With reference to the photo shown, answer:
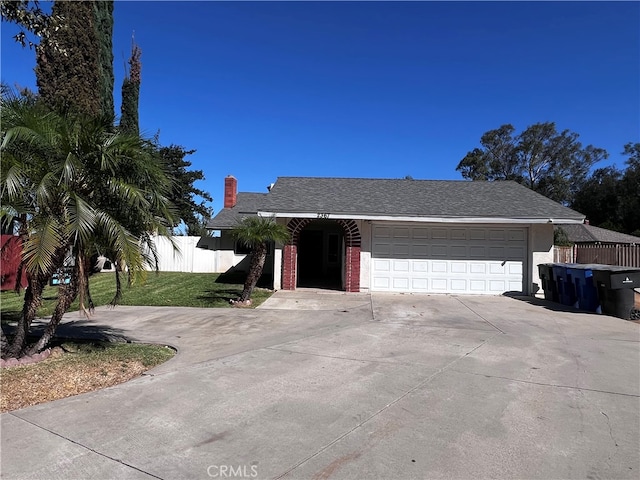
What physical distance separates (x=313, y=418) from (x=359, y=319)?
6.00 meters

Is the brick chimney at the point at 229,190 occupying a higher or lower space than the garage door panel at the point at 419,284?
higher

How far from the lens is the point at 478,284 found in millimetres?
15852

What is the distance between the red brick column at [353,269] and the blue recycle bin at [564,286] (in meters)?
6.45

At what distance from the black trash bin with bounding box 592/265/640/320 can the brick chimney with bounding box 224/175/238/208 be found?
2106cm

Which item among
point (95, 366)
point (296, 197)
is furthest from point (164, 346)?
point (296, 197)

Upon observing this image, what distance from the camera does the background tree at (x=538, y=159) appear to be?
54188mm

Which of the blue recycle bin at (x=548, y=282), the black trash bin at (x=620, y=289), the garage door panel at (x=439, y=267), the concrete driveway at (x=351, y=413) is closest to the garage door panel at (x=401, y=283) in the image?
the garage door panel at (x=439, y=267)

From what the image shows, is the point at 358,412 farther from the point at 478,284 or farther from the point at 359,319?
the point at 478,284

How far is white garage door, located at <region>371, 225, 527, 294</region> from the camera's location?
15.8 metres

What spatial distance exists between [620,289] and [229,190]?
21736mm

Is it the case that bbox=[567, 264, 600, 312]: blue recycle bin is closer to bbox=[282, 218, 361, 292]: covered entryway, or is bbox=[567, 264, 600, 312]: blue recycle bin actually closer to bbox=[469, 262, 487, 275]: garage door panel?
bbox=[469, 262, 487, 275]: garage door panel

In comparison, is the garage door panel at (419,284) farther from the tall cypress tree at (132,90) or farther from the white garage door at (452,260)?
the tall cypress tree at (132,90)

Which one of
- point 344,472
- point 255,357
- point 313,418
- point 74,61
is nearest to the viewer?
point 344,472

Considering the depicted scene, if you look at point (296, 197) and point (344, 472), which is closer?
point (344, 472)
